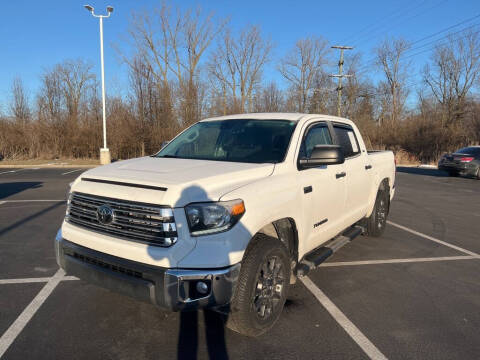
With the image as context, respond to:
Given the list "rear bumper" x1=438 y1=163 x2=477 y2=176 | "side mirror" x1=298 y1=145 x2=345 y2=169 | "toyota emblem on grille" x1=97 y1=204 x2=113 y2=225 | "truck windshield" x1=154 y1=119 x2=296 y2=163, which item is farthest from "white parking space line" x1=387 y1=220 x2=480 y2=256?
"rear bumper" x1=438 y1=163 x2=477 y2=176

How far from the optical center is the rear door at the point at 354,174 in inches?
177

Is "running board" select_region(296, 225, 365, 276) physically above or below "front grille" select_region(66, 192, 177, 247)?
below

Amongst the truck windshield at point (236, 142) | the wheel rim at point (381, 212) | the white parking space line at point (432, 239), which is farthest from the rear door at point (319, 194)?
the white parking space line at point (432, 239)

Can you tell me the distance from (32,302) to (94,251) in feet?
4.43

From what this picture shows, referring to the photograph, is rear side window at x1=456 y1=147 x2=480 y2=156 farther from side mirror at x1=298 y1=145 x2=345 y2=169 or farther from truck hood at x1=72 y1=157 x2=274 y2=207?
truck hood at x1=72 y1=157 x2=274 y2=207

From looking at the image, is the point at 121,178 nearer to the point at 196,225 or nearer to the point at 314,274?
the point at 196,225

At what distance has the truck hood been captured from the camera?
2.57 metres

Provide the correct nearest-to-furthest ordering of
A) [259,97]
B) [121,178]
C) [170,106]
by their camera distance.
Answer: [121,178], [170,106], [259,97]

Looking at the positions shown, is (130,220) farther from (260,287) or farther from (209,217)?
(260,287)

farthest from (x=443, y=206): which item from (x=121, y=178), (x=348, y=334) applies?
(x=121, y=178)

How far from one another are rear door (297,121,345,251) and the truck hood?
0.56 m

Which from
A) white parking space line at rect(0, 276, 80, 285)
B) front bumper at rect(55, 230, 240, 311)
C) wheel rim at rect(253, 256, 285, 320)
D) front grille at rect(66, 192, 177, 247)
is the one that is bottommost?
white parking space line at rect(0, 276, 80, 285)

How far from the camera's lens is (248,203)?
8.86ft

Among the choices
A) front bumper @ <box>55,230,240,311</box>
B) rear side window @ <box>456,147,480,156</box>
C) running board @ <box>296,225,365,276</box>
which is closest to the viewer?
front bumper @ <box>55,230,240,311</box>
